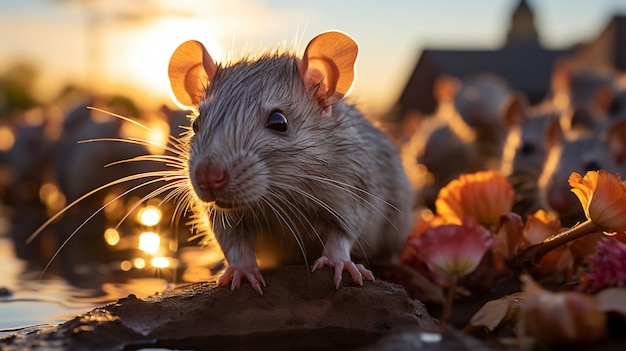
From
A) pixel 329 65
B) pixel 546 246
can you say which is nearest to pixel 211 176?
pixel 329 65

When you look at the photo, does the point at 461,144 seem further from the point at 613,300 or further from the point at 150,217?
the point at 613,300

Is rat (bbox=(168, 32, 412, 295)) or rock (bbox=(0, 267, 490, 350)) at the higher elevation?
rat (bbox=(168, 32, 412, 295))

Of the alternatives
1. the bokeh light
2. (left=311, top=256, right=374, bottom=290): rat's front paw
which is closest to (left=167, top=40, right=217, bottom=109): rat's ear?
(left=311, top=256, right=374, bottom=290): rat's front paw

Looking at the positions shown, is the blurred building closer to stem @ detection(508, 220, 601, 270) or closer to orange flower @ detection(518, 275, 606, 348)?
stem @ detection(508, 220, 601, 270)

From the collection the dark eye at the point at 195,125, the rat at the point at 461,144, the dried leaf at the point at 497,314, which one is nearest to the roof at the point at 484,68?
the rat at the point at 461,144

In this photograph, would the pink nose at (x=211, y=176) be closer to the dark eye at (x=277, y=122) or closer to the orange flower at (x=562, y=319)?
the dark eye at (x=277, y=122)

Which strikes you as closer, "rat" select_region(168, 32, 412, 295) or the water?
"rat" select_region(168, 32, 412, 295)
